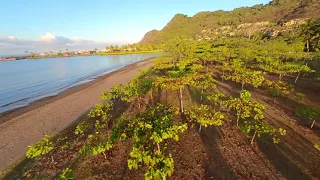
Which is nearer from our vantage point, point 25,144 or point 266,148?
point 266,148

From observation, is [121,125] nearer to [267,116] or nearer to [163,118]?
[163,118]

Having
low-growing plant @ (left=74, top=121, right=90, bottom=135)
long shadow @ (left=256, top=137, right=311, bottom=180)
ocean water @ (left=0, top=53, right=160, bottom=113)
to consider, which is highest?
low-growing plant @ (left=74, top=121, right=90, bottom=135)

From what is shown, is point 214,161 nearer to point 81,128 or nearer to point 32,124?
point 81,128

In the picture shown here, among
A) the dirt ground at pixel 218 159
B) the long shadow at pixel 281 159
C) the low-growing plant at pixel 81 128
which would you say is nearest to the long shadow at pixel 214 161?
the dirt ground at pixel 218 159

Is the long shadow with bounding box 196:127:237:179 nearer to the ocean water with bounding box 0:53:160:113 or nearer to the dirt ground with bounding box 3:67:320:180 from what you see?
the dirt ground with bounding box 3:67:320:180

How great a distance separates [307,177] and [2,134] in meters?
28.7

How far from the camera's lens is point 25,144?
17828 millimetres

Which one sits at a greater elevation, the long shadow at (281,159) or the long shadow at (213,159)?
the long shadow at (213,159)

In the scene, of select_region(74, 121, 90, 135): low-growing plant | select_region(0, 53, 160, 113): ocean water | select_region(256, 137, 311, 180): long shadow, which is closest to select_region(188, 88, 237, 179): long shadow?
select_region(256, 137, 311, 180): long shadow

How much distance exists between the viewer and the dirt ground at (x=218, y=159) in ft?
35.0

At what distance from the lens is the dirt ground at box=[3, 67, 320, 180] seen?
10.7 metres

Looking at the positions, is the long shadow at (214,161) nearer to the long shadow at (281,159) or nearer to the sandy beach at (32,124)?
the long shadow at (281,159)

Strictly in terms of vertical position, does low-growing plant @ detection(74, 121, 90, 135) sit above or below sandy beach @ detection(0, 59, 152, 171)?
above

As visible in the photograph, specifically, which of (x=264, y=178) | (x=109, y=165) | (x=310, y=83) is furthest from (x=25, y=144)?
(x=310, y=83)
